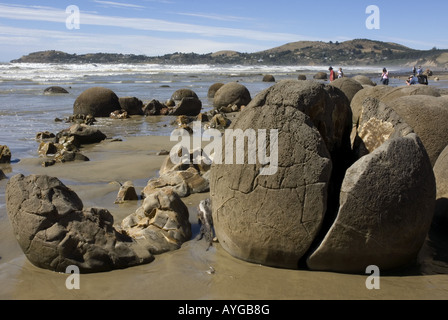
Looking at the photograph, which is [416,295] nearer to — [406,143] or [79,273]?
[406,143]

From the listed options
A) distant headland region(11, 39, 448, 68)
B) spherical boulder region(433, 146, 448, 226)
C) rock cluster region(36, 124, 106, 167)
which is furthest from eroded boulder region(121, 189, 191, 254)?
distant headland region(11, 39, 448, 68)

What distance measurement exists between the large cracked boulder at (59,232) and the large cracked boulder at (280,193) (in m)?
1.03

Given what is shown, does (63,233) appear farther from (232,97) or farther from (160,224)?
(232,97)

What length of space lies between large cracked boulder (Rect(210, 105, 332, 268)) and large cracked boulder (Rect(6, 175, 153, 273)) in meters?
1.03

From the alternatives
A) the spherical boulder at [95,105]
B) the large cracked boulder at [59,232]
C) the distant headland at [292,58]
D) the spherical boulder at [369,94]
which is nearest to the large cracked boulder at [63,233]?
the large cracked boulder at [59,232]

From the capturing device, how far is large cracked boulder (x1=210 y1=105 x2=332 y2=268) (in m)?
4.44

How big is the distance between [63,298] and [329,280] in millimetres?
2247

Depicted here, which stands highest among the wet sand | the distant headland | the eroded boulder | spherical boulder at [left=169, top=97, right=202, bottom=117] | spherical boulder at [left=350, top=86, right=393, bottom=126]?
the distant headland

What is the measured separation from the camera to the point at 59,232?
471 centimetres

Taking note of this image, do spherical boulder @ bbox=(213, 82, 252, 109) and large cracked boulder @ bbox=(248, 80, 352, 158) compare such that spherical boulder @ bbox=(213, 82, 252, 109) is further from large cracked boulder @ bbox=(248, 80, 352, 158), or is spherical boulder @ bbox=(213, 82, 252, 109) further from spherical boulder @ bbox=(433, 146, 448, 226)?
large cracked boulder @ bbox=(248, 80, 352, 158)

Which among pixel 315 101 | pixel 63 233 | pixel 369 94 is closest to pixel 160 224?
pixel 63 233

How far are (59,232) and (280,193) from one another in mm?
2070
